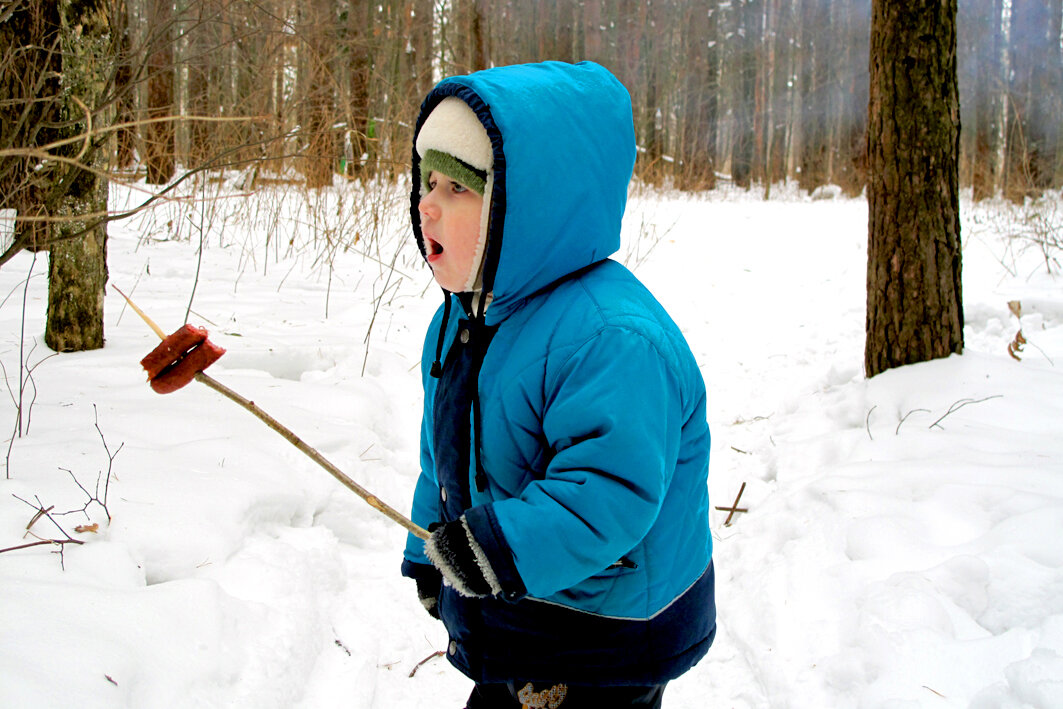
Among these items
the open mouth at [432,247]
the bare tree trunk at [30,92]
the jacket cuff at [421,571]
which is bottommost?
the jacket cuff at [421,571]

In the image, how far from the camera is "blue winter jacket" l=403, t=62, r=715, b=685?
3.43 ft

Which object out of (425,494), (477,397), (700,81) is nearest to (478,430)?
(477,397)

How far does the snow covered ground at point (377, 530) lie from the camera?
180cm

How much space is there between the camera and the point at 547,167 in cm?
117

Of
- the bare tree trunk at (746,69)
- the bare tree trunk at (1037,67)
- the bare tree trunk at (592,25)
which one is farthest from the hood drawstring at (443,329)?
the bare tree trunk at (592,25)

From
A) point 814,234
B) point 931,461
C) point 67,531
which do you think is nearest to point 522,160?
point 67,531

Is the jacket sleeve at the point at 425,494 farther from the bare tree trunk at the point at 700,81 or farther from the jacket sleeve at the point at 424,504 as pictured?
the bare tree trunk at the point at 700,81

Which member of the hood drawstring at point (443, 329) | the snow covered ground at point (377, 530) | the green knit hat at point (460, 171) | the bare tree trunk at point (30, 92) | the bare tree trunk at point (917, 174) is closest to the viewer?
the green knit hat at point (460, 171)

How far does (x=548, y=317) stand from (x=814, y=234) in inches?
399

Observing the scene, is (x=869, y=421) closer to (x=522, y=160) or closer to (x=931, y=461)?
(x=931, y=461)

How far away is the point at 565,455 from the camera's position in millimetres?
1055

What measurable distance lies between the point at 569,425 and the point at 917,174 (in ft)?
10.2

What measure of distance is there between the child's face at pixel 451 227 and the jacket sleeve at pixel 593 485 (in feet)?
1.05

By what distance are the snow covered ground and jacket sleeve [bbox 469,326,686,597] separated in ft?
2.40
